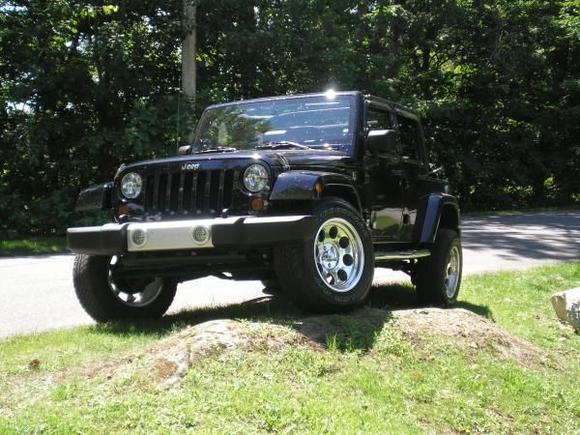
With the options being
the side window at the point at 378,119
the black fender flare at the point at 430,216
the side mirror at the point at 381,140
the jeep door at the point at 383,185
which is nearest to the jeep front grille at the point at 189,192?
the side mirror at the point at 381,140

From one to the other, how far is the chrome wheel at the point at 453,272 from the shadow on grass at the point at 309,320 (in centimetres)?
17

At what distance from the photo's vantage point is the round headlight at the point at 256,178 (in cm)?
491

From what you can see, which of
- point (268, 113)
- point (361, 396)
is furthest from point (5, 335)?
point (361, 396)

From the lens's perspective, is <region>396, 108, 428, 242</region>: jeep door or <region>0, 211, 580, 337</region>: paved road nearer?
<region>396, 108, 428, 242</region>: jeep door

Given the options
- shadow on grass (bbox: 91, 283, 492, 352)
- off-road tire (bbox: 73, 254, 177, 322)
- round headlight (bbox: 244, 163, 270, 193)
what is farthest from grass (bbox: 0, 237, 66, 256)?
round headlight (bbox: 244, 163, 270, 193)

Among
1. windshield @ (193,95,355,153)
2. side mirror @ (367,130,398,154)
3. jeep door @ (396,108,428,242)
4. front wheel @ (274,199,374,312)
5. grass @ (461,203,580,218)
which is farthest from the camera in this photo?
grass @ (461,203,580,218)

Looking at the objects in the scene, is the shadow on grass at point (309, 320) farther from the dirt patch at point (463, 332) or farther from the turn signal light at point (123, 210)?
the turn signal light at point (123, 210)

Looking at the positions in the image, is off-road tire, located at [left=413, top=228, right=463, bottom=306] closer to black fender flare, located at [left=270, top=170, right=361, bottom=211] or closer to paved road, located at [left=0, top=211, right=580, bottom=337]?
paved road, located at [left=0, top=211, right=580, bottom=337]

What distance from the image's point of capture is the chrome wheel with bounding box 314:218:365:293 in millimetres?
4922

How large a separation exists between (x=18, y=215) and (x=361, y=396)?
45.3 feet

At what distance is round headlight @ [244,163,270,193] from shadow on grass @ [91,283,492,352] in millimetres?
888

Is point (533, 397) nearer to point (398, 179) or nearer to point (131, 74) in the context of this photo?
point (398, 179)

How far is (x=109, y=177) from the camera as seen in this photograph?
17.8 m

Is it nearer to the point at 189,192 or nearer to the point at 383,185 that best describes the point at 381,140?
the point at 383,185
